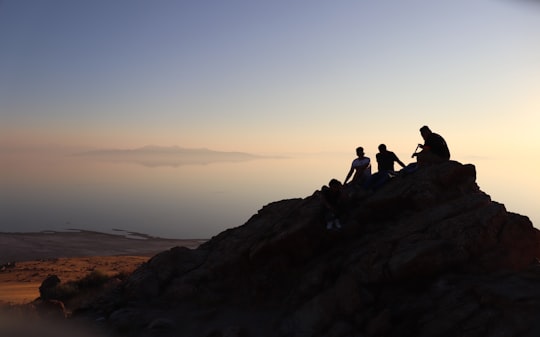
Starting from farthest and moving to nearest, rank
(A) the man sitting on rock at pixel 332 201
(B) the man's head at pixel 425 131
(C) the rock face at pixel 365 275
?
(B) the man's head at pixel 425 131 < (A) the man sitting on rock at pixel 332 201 < (C) the rock face at pixel 365 275

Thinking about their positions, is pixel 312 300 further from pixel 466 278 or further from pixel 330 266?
pixel 466 278

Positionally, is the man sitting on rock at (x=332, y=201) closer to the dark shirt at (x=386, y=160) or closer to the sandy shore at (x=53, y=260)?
the dark shirt at (x=386, y=160)

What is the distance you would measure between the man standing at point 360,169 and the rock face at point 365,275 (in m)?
0.81

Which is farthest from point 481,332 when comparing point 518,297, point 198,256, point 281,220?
point 198,256

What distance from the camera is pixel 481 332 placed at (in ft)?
28.2

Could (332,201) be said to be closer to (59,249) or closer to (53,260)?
(53,260)

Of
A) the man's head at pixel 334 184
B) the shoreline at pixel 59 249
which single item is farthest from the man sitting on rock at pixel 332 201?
the shoreline at pixel 59 249

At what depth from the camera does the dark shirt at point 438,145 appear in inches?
585

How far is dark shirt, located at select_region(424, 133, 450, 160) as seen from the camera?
14.9m

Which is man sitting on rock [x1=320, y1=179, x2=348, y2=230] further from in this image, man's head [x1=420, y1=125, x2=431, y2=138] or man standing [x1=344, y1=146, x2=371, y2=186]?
man's head [x1=420, y1=125, x2=431, y2=138]

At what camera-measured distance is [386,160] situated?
1504cm

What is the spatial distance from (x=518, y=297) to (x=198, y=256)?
9.82 meters

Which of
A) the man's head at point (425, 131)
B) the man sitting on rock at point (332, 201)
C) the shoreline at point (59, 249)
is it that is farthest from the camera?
the shoreline at point (59, 249)

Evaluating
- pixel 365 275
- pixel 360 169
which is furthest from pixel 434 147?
pixel 365 275
